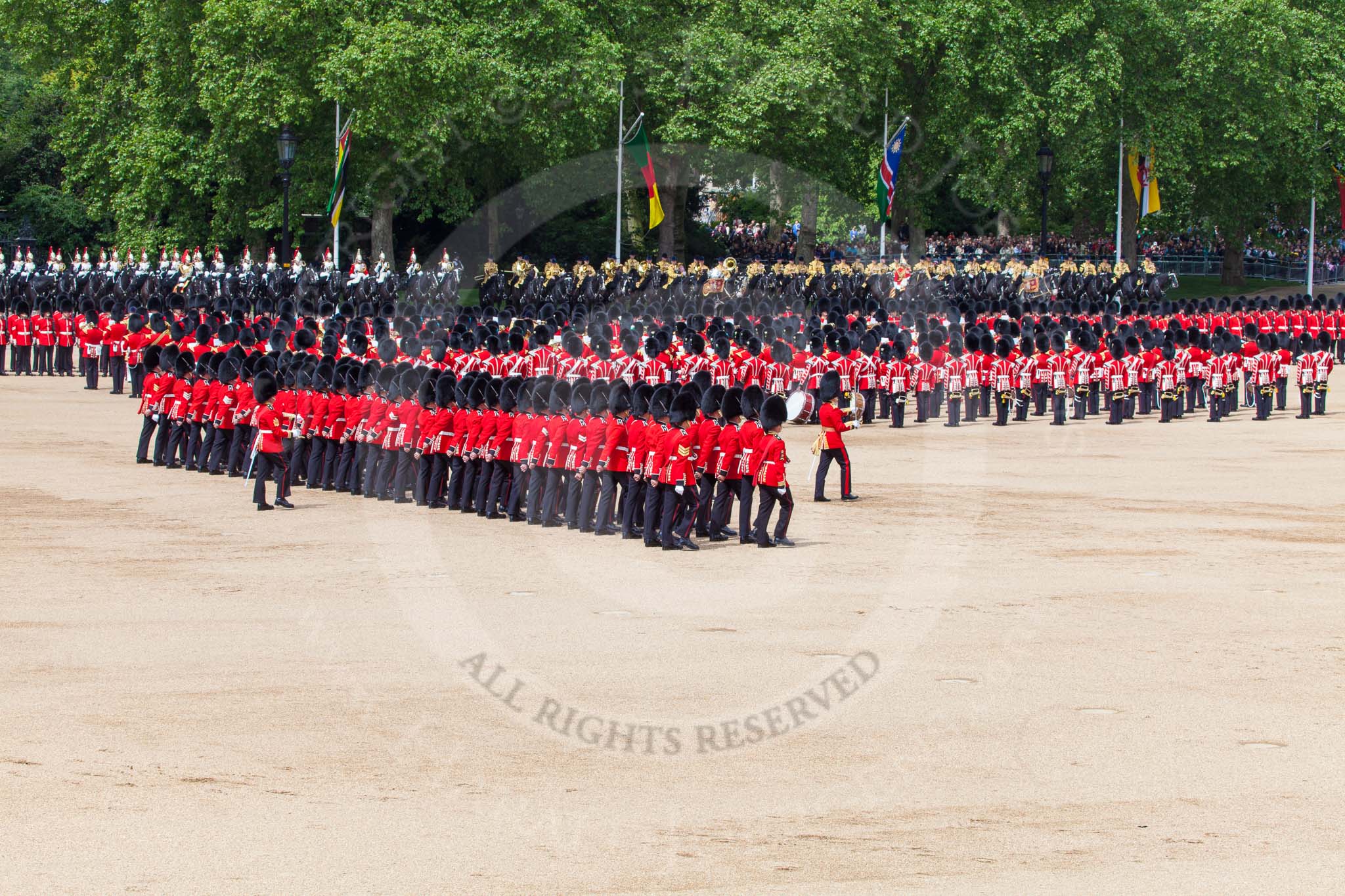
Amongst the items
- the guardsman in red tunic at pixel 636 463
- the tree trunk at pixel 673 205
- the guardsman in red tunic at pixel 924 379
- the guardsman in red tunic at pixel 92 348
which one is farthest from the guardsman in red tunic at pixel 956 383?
the tree trunk at pixel 673 205

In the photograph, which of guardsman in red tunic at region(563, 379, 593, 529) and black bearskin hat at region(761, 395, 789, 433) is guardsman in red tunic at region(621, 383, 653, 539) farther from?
black bearskin hat at region(761, 395, 789, 433)

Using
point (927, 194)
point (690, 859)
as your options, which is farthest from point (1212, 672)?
point (927, 194)

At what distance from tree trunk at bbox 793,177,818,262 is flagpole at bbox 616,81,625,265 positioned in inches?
213

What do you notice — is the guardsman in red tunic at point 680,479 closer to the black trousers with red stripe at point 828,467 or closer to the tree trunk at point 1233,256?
the black trousers with red stripe at point 828,467

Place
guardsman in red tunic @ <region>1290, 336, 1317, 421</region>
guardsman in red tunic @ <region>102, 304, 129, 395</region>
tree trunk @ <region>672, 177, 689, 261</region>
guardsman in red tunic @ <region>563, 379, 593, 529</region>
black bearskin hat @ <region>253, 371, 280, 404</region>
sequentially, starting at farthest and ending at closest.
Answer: tree trunk @ <region>672, 177, 689, 261</region> → guardsman in red tunic @ <region>102, 304, 129, 395</region> → guardsman in red tunic @ <region>1290, 336, 1317, 421</region> → black bearskin hat @ <region>253, 371, 280, 404</region> → guardsman in red tunic @ <region>563, 379, 593, 529</region>

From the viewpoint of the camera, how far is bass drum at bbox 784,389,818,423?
24.6 m

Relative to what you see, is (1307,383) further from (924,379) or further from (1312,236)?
(1312,236)

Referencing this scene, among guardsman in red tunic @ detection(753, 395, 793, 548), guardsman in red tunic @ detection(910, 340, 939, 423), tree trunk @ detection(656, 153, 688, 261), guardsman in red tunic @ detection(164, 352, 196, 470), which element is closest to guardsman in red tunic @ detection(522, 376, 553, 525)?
guardsman in red tunic @ detection(753, 395, 793, 548)

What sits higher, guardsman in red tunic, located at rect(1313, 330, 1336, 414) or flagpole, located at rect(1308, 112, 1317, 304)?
flagpole, located at rect(1308, 112, 1317, 304)

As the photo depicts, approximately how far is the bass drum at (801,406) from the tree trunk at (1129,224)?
29.8 meters

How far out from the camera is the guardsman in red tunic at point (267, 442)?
55.3 ft

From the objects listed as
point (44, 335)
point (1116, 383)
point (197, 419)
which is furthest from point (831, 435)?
point (44, 335)

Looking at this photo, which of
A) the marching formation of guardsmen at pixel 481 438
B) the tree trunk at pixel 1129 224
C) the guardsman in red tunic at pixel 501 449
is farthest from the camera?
the tree trunk at pixel 1129 224

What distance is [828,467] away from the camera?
17859 millimetres
